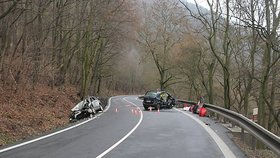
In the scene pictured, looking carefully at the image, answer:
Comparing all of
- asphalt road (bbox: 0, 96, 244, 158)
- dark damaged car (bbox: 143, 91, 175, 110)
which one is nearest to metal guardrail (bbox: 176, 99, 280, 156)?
asphalt road (bbox: 0, 96, 244, 158)

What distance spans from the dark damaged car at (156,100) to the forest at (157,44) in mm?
4696

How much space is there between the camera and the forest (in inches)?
918

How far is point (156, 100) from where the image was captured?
109 feet

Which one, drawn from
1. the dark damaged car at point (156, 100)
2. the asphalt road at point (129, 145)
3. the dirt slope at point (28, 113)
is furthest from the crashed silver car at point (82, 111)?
the dark damaged car at point (156, 100)

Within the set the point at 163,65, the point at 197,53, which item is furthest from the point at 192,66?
the point at 163,65

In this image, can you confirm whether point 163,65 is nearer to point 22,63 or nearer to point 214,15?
point 214,15

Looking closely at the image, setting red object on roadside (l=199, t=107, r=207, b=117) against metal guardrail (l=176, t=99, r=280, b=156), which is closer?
metal guardrail (l=176, t=99, r=280, b=156)

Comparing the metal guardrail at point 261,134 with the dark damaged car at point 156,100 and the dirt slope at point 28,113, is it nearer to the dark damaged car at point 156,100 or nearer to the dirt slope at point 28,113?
Answer: the dirt slope at point 28,113

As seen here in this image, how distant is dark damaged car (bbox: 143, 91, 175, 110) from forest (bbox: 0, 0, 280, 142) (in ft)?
15.4

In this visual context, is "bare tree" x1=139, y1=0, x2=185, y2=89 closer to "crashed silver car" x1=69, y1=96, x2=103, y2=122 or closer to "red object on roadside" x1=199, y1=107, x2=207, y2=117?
"red object on roadside" x1=199, y1=107, x2=207, y2=117

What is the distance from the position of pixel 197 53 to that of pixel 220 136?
35.9 metres

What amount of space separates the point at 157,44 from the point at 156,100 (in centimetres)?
2675

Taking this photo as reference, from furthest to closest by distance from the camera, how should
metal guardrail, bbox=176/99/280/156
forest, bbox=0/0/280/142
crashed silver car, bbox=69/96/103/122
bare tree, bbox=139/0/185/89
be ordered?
bare tree, bbox=139/0/185/89 → forest, bbox=0/0/280/142 → crashed silver car, bbox=69/96/103/122 → metal guardrail, bbox=176/99/280/156

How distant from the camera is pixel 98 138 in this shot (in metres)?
13.2
